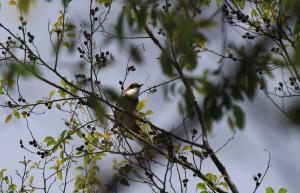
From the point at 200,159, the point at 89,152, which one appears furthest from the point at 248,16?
the point at 89,152

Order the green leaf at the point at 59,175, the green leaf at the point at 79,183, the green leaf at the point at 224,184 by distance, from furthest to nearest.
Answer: the green leaf at the point at 59,175
the green leaf at the point at 79,183
the green leaf at the point at 224,184

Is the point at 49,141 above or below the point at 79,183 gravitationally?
above

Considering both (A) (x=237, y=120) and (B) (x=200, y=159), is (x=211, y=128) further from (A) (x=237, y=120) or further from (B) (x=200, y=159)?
(B) (x=200, y=159)

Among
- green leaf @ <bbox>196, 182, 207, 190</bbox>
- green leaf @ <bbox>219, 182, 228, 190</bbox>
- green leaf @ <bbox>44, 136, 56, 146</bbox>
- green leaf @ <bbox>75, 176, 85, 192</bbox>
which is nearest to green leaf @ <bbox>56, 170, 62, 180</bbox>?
green leaf @ <bbox>75, 176, 85, 192</bbox>

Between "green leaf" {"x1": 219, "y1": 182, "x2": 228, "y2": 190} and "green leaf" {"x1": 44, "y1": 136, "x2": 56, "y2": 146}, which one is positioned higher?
"green leaf" {"x1": 44, "y1": 136, "x2": 56, "y2": 146}

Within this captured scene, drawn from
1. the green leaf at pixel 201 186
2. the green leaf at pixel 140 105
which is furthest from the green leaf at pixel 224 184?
the green leaf at pixel 140 105

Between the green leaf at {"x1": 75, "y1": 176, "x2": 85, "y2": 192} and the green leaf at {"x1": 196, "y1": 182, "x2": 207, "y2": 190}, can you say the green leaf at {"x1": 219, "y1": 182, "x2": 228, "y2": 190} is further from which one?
the green leaf at {"x1": 75, "y1": 176, "x2": 85, "y2": 192}

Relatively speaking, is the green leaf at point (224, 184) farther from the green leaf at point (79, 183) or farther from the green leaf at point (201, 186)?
the green leaf at point (79, 183)

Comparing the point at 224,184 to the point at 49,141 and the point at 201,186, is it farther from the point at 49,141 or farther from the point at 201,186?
the point at 49,141

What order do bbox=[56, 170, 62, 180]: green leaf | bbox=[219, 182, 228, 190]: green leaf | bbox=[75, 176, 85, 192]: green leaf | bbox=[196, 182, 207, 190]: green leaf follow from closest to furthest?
bbox=[196, 182, 207, 190]: green leaf, bbox=[219, 182, 228, 190]: green leaf, bbox=[75, 176, 85, 192]: green leaf, bbox=[56, 170, 62, 180]: green leaf

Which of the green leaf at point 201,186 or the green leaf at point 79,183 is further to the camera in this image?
the green leaf at point 79,183

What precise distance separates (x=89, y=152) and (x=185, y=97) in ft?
10.6

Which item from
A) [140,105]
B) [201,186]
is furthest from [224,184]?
[140,105]

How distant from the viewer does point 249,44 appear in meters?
2.02
